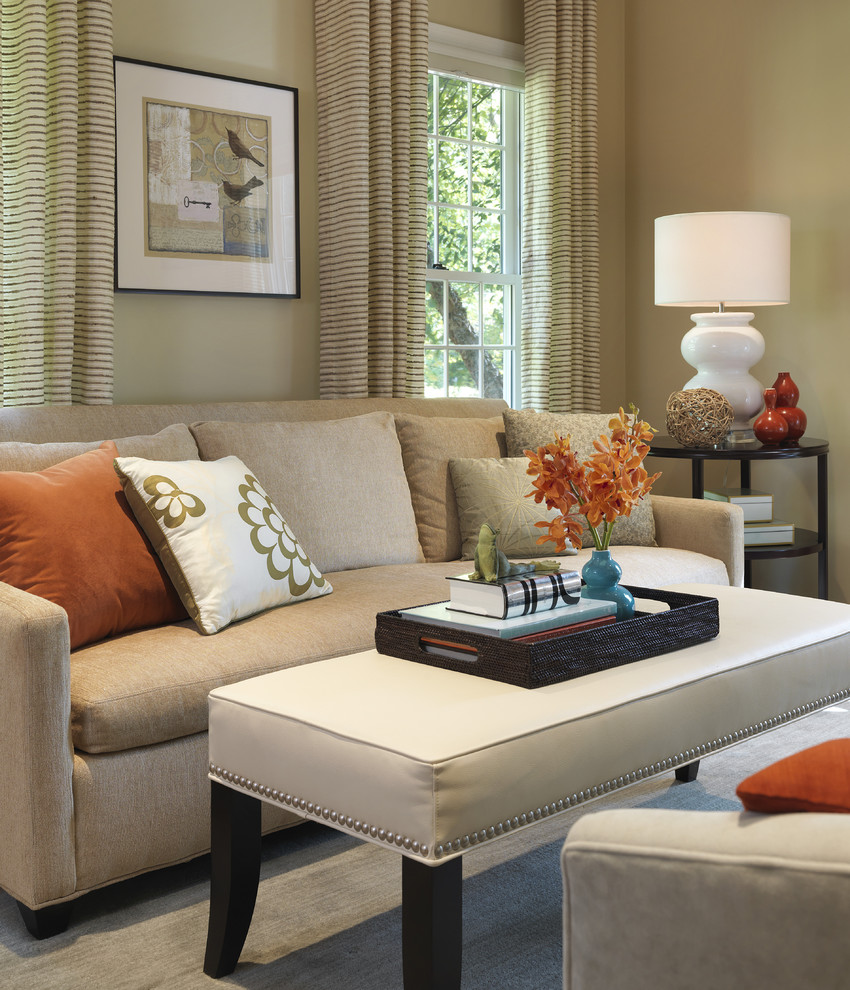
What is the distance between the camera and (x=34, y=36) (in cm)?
285

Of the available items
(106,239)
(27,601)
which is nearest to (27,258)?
(106,239)

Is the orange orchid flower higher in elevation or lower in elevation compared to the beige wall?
lower

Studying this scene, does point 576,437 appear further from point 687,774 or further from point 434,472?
point 687,774

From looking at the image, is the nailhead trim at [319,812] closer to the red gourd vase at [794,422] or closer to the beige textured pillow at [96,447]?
the beige textured pillow at [96,447]

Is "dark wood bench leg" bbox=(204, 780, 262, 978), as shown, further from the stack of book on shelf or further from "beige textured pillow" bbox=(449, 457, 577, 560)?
the stack of book on shelf

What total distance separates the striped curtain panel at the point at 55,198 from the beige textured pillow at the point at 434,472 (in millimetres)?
925

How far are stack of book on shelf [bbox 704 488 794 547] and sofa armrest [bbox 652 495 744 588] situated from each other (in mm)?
445

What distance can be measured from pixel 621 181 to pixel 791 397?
1490 mm

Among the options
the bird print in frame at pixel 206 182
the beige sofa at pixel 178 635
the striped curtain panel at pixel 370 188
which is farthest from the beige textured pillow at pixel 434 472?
the bird print in frame at pixel 206 182

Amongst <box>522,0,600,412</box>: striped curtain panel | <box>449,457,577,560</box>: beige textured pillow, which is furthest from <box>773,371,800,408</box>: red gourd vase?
<box>449,457,577,560</box>: beige textured pillow

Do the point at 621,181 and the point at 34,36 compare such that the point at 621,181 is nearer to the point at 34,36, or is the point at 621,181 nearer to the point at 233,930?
the point at 34,36

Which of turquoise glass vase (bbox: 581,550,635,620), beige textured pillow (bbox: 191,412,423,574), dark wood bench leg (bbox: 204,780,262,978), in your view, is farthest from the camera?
beige textured pillow (bbox: 191,412,423,574)

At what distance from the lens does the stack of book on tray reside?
170 centimetres

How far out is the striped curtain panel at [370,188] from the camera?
11.8 ft
